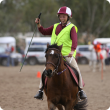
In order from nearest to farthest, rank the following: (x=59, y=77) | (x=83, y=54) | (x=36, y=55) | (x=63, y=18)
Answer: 1. (x=59, y=77)
2. (x=63, y=18)
3. (x=36, y=55)
4. (x=83, y=54)

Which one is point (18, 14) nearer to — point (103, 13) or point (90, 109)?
point (103, 13)

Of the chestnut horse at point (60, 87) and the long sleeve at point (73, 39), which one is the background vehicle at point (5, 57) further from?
the chestnut horse at point (60, 87)

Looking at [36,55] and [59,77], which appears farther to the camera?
[36,55]

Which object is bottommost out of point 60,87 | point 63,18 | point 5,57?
point 5,57

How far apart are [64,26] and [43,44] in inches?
946

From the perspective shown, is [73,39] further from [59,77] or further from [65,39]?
[59,77]

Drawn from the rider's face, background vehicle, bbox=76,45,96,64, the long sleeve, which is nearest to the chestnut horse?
the long sleeve

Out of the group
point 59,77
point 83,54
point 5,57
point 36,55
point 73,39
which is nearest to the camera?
point 59,77

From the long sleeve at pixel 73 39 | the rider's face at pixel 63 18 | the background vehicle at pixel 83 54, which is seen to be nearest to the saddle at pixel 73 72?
the long sleeve at pixel 73 39

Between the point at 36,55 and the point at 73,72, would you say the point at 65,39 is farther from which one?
the point at 36,55

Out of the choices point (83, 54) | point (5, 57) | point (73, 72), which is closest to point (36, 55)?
point (5, 57)

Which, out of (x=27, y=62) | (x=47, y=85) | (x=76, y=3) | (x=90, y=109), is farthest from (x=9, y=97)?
(x=76, y=3)

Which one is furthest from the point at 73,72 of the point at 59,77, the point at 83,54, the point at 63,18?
the point at 83,54

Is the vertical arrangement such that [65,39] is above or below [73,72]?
above
